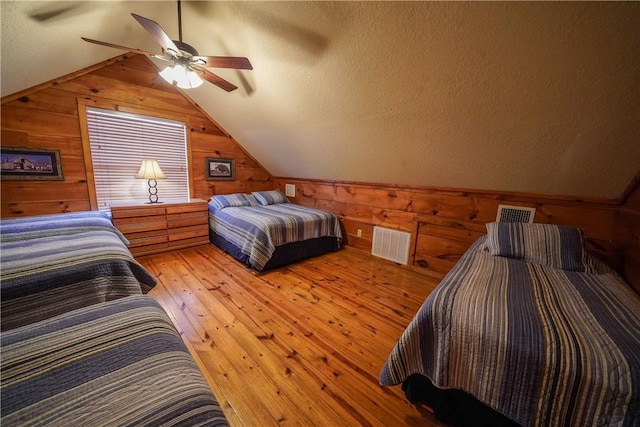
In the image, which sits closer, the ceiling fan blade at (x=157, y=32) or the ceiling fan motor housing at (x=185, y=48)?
the ceiling fan blade at (x=157, y=32)

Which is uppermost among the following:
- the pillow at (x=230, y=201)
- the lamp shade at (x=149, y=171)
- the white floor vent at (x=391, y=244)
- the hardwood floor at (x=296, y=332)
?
the lamp shade at (x=149, y=171)

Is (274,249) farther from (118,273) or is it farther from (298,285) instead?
(118,273)

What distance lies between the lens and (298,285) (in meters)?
2.37

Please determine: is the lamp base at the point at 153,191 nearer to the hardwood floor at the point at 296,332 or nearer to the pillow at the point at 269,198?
the hardwood floor at the point at 296,332

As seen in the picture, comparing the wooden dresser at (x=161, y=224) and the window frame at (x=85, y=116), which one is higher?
the window frame at (x=85, y=116)

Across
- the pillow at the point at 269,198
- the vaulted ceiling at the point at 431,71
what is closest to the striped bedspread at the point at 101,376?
the vaulted ceiling at the point at 431,71

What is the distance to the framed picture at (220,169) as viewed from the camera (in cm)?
377

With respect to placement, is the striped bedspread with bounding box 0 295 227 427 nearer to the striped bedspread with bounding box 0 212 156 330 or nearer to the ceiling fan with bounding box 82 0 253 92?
the striped bedspread with bounding box 0 212 156 330

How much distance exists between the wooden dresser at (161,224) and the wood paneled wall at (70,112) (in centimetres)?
51

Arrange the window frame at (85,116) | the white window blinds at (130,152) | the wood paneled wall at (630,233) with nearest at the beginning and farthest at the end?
the wood paneled wall at (630,233)
the window frame at (85,116)
the white window blinds at (130,152)

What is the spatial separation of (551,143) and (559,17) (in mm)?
858

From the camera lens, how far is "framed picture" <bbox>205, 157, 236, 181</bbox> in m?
3.77

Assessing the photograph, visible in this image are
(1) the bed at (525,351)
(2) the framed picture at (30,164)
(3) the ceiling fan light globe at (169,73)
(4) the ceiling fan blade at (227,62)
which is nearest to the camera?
(1) the bed at (525,351)

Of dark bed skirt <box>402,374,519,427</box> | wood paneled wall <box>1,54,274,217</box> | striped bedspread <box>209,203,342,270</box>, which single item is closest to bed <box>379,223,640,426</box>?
dark bed skirt <box>402,374,519,427</box>
